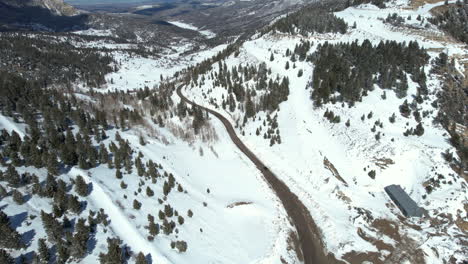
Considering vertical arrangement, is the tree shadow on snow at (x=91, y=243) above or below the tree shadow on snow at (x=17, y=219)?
below

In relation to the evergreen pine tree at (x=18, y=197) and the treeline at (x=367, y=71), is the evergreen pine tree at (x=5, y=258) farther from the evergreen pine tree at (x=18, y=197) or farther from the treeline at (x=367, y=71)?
the treeline at (x=367, y=71)

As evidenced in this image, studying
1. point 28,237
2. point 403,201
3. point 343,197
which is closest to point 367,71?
point 403,201

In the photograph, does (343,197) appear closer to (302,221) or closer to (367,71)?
(302,221)

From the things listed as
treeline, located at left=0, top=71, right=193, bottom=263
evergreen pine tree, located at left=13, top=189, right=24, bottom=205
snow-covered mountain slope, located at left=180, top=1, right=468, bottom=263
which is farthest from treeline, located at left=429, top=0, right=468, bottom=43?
evergreen pine tree, located at left=13, top=189, right=24, bottom=205

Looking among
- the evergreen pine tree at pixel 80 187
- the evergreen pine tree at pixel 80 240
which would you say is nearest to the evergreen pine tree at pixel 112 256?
the evergreen pine tree at pixel 80 240

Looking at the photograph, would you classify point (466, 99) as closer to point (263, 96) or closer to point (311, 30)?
point (263, 96)

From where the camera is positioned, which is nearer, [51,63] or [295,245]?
[295,245]
